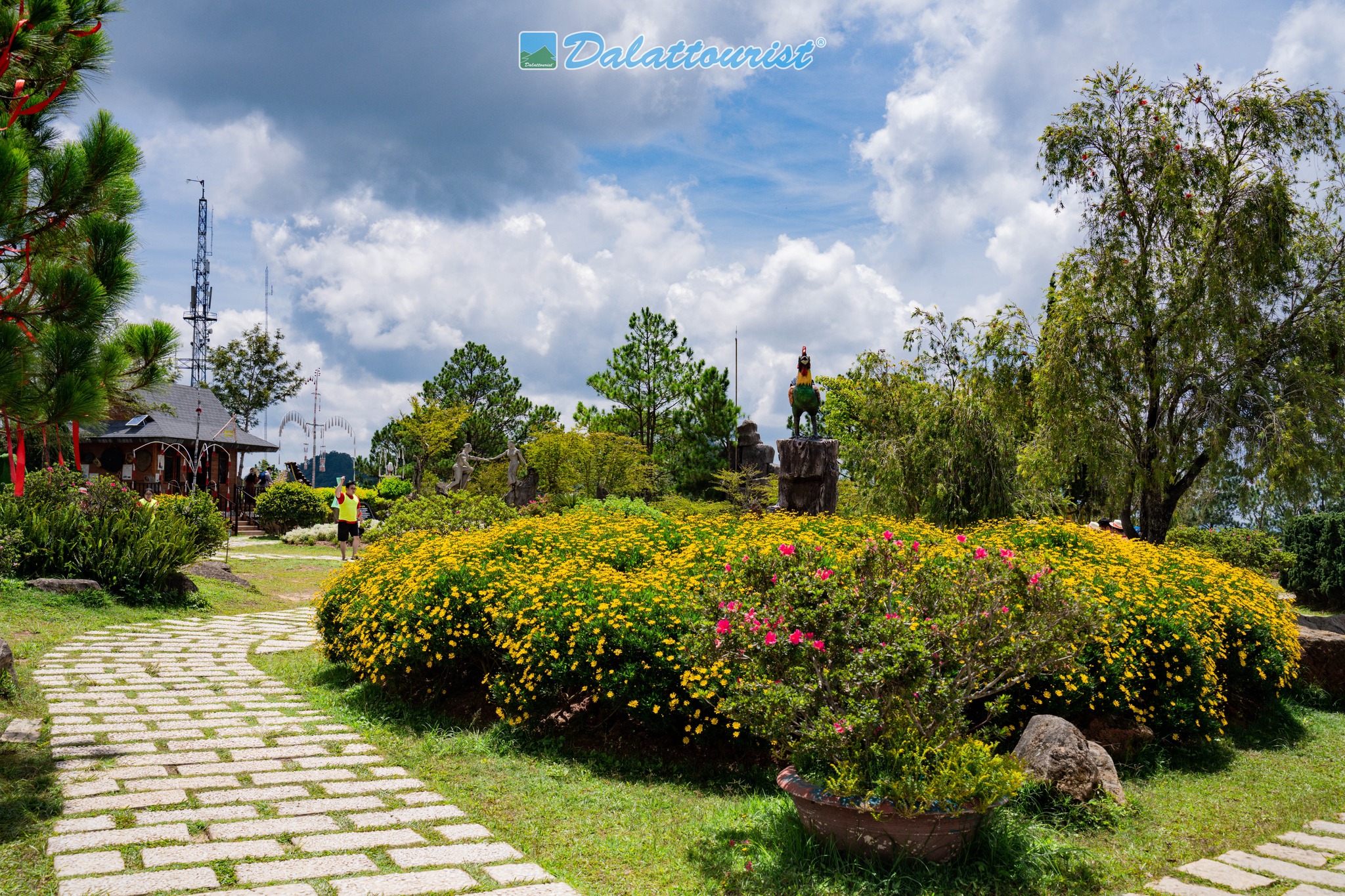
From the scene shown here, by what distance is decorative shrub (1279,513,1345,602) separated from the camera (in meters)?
17.9

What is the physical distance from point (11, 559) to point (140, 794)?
25.4 ft

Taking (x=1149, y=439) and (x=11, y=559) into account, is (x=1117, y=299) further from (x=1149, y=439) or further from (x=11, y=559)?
(x=11, y=559)

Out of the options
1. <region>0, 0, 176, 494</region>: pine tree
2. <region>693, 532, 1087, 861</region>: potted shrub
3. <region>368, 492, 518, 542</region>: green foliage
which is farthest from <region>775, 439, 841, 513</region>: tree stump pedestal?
<region>0, 0, 176, 494</region>: pine tree

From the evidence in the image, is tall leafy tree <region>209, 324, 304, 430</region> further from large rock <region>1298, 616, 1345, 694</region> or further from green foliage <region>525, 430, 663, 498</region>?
large rock <region>1298, 616, 1345, 694</region>

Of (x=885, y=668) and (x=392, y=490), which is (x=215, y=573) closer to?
(x=885, y=668)

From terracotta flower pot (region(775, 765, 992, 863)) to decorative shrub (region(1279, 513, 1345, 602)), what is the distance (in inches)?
740

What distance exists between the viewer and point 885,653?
384cm

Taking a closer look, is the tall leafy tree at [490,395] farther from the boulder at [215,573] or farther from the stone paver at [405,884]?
the stone paver at [405,884]

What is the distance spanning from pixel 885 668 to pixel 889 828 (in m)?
0.66

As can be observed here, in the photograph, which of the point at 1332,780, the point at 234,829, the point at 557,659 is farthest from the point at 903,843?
the point at 1332,780

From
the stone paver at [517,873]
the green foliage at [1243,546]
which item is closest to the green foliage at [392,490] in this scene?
the green foliage at [1243,546]

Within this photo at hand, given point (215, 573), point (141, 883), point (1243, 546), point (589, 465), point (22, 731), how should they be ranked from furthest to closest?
point (589, 465)
point (1243, 546)
point (215, 573)
point (22, 731)
point (141, 883)

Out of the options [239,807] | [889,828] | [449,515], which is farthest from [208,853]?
[449,515]

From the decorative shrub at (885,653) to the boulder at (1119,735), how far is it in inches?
78.9
